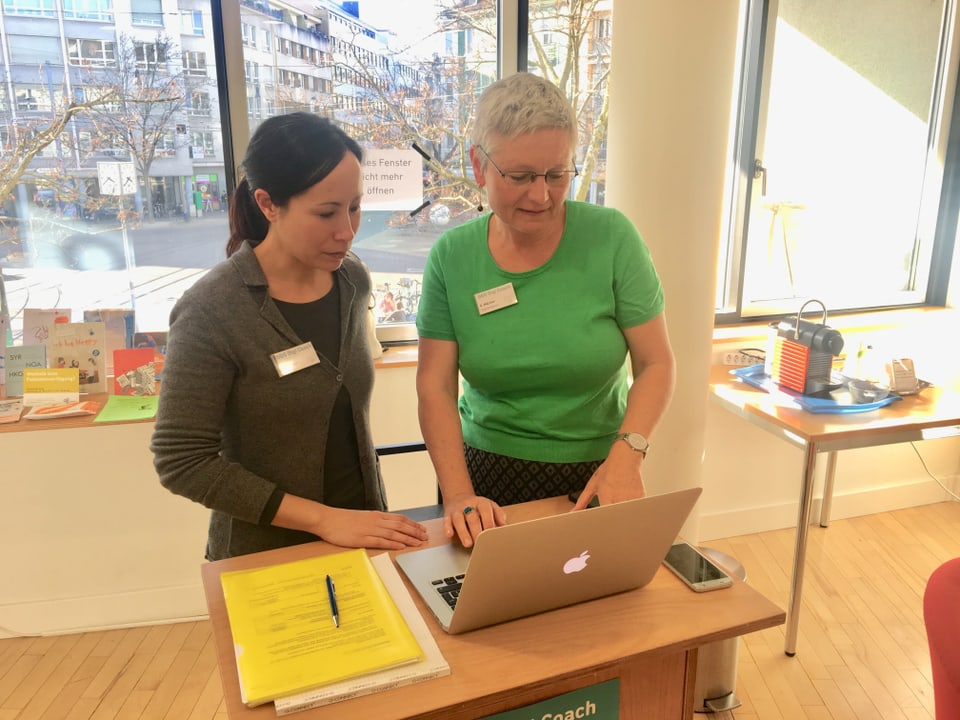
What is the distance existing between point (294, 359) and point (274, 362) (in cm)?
4

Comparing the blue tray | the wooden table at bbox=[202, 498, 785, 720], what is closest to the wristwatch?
the wooden table at bbox=[202, 498, 785, 720]

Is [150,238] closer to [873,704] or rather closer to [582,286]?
[582,286]

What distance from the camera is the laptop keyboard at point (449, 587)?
117cm

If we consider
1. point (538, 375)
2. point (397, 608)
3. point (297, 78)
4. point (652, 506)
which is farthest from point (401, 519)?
point (297, 78)

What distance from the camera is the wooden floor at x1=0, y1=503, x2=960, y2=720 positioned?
227 cm

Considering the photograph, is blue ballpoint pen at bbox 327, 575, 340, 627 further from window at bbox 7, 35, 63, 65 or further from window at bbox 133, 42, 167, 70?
window at bbox 7, 35, 63, 65

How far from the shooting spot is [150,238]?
2738mm

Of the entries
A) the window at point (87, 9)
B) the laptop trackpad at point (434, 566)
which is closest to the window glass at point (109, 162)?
the window at point (87, 9)

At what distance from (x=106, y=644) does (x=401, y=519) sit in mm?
1821

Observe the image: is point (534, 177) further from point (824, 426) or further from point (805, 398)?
point (805, 398)

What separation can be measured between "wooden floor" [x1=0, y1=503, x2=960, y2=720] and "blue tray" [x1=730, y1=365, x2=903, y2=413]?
0.78 metres

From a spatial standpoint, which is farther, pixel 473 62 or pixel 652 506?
pixel 473 62

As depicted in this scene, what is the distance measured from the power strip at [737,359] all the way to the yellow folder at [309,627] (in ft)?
7.41

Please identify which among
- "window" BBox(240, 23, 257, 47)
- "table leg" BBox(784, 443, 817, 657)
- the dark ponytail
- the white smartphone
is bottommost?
"table leg" BBox(784, 443, 817, 657)
